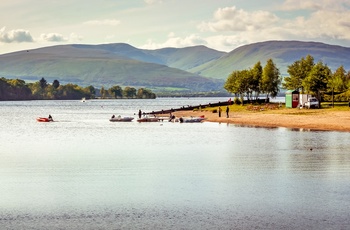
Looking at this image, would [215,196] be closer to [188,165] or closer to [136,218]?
[136,218]

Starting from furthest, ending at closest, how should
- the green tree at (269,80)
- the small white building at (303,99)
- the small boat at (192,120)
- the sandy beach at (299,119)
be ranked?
the green tree at (269,80) → the small white building at (303,99) → the small boat at (192,120) → the sandy beach at (299,119)

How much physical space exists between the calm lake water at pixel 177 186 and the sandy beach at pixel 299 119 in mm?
24653

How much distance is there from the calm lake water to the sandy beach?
24.7 m

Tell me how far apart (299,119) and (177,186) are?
2980 inches

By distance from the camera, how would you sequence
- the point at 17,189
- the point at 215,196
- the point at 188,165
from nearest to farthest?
the point at 215,196 < the point at 17,189 < the point at 188,165

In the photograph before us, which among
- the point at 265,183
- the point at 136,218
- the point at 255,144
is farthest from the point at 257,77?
the point at 136,218

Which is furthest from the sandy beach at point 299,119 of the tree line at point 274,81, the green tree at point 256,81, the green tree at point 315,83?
the green tree at point 256,81

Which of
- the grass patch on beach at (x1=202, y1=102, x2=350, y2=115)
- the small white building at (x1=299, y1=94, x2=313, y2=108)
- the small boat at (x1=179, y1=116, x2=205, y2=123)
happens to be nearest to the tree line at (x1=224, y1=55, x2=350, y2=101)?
the grass patch on beach at (x1=202, y1=102, x2=350, y2=115)

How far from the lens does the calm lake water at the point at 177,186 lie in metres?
33.0

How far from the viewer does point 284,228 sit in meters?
30.9

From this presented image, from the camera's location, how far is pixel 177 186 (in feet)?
143

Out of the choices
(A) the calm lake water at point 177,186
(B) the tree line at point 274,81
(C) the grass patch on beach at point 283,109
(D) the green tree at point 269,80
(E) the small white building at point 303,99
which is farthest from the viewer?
(D) the green tree at point 269,80

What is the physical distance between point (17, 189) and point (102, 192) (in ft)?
22.1

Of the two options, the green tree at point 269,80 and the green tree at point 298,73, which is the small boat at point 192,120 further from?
the green tree at point 298,73
